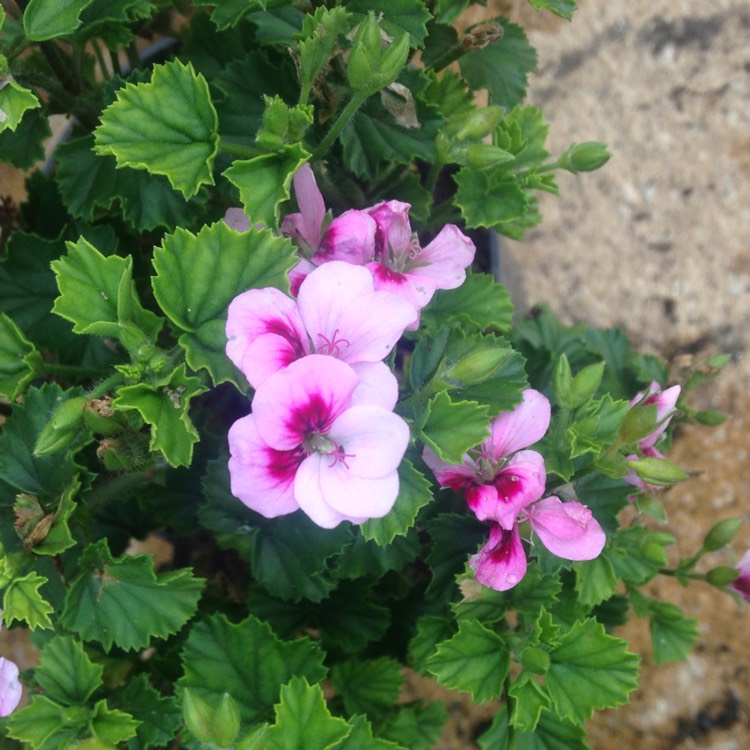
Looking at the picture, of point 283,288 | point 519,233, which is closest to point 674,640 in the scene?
point 519,233

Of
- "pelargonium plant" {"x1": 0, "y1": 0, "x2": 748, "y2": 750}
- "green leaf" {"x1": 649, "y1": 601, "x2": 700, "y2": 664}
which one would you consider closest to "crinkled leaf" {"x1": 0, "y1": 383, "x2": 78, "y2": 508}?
"pelargonium plant" {"x1": 0, "y1": 0, "x2": 748, "y2": 750}

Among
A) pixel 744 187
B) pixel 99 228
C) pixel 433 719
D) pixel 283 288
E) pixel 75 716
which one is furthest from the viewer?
pixel 744 187

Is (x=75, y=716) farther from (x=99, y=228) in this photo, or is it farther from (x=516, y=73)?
(x=516, y=73)

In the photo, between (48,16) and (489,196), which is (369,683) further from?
(48,16)

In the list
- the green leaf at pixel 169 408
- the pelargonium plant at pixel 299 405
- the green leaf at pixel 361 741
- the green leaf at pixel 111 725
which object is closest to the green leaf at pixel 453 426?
the pelargonium plant at pixel 299 405

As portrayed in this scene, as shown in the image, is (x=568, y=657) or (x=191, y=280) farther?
(x=568, y=657)

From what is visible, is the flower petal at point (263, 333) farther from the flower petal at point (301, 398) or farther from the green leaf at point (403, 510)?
the green leaf at point (403, 510)
